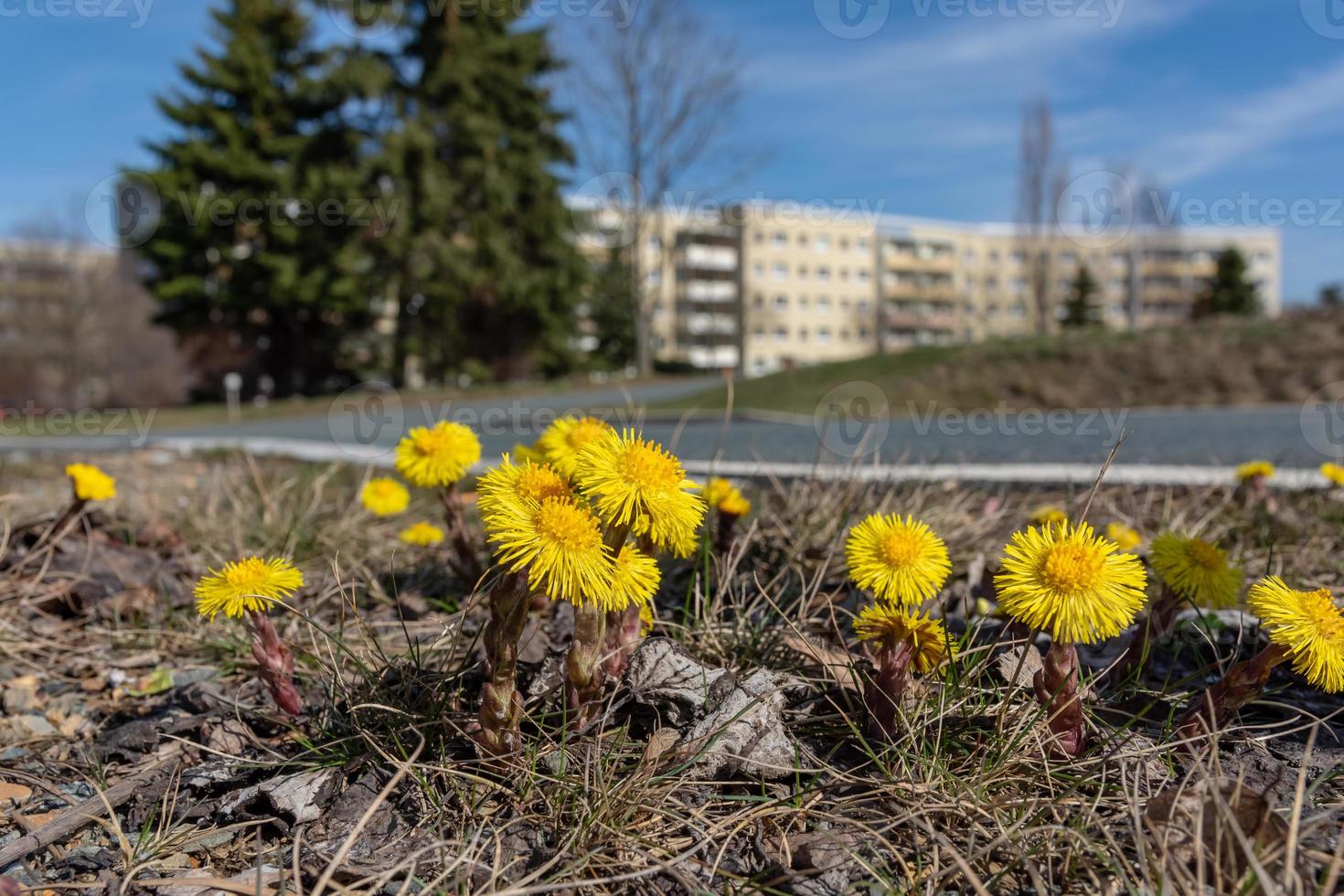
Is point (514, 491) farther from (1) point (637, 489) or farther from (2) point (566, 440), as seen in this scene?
(2) point (566, 440)

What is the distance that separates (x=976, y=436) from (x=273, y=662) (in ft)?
19.6

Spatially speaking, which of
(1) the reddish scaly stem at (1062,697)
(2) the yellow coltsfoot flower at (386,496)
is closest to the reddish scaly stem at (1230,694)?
(1) the reddish scaly stem at (1062,697)

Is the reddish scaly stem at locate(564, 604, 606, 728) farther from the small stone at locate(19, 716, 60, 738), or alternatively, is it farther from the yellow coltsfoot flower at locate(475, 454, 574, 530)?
the small stone at locate(19, 716, 60, 738)

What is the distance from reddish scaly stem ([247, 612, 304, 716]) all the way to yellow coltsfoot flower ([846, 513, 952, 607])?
38.9 inches

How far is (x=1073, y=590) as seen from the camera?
115 centimetres

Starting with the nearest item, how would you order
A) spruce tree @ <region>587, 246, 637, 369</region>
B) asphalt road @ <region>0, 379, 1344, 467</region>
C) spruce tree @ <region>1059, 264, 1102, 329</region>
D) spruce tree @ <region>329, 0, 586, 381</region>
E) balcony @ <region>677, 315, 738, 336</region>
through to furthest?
1. asphalt road @ <region>0, 379, 1344, 467</region>
2. spruce tree @ <region>329, 0, 586, 381</region>
3. spruce tree @ <region>587, 246, 637, 369</region>
4. spruce tree @ <region>1059, 264, 1102, 329</region>
5. balcony @ <region>677, 315, 738, 336</region>

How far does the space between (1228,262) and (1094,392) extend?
3787 cm

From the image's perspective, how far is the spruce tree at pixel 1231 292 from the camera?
4141cm

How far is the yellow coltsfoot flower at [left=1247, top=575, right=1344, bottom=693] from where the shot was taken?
1.19m

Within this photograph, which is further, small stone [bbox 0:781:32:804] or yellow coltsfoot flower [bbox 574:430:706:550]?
small stone [bbox 0:781:32:804]

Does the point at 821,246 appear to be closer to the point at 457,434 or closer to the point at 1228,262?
the point at 1228,262

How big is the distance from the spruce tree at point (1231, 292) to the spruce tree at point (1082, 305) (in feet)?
26.3

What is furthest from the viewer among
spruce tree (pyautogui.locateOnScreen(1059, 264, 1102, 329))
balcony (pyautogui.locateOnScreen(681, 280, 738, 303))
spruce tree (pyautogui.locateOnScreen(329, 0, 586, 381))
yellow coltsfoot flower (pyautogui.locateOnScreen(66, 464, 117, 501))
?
balcony (pyautogui.locateOnScreen(681, 280, 738, 303))

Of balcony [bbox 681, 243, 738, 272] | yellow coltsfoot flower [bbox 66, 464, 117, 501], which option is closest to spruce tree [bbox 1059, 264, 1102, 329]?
balcony [bbox 681, 243, 738, 272]
